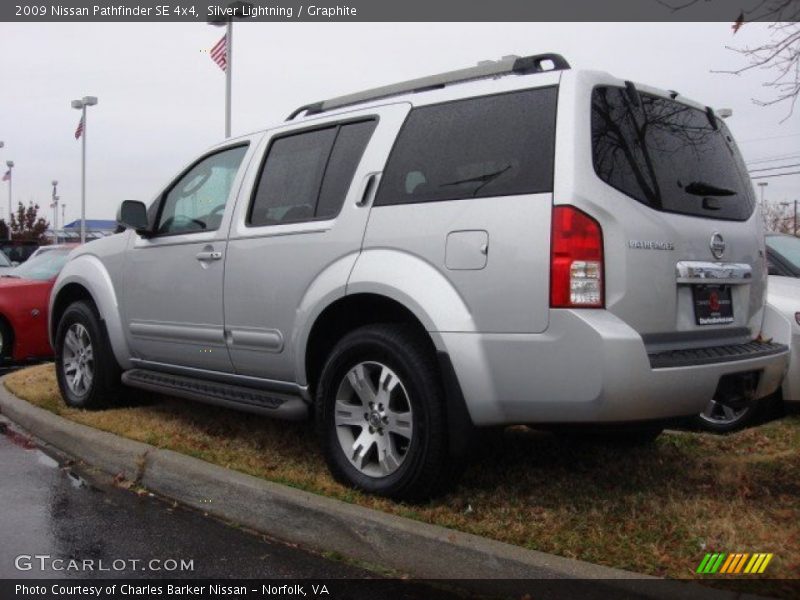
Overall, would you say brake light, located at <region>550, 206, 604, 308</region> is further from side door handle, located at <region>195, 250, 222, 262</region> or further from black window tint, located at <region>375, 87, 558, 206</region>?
side door handle, located at <region>195, 250, 222, 262</region>

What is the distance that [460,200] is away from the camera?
3.71 metres

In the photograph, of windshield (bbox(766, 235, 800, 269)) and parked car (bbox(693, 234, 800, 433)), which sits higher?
windshield (bbox(766, 235, 800, 269))

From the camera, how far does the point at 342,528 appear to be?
12.0ft

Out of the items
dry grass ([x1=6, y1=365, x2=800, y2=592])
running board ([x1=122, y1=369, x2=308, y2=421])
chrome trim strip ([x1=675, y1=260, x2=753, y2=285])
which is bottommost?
dry grass ([x1=6, y1=365, x2=800, y2=592])

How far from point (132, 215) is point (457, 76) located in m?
2.55

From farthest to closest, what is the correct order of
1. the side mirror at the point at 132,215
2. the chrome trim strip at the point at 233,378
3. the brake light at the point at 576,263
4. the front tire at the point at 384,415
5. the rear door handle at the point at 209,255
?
the side mirror at the point at 132,215
the rear door handle at the point at 209,255
the chrome trim strip at the point at 233,378
the front tire at the point at 384,415
the brake light at the point at 576,263

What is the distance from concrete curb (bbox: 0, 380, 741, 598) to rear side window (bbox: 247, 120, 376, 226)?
1455mm

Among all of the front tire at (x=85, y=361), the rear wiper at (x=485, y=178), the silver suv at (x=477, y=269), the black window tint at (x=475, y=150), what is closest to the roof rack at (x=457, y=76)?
the silver suv at (x=477, y=269)

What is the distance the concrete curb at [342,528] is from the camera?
3145 millimetres

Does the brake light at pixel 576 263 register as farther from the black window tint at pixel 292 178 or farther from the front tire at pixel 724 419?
the front tire at pixel 724 419

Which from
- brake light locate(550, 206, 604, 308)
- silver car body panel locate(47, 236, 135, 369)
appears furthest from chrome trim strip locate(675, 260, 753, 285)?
silver car body panel locate(47, 236, 135, 369)

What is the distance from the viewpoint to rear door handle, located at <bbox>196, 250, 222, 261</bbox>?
194 inches

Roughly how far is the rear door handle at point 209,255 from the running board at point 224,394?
0.76 m

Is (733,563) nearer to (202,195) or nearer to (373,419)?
(373,419)
